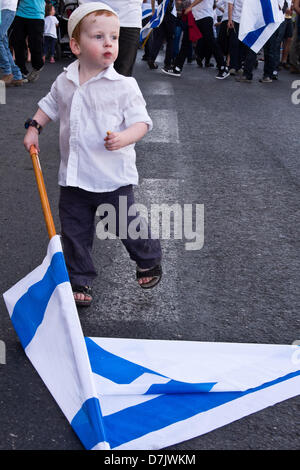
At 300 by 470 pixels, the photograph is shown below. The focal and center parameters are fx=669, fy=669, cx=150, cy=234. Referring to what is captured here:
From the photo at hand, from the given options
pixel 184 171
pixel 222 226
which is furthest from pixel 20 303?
pixel 184 171

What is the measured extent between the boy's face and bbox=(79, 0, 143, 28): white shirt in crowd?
2.77 metres

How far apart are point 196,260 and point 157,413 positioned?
1464 millimetres

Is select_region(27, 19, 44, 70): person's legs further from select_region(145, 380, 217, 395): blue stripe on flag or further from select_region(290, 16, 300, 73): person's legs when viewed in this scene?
select_region(145, 380, 217, 395): blue stripe on flag

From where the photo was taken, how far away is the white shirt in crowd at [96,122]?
270 centimetres

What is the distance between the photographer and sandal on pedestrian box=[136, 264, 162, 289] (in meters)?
3.04

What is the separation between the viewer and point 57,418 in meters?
2.13

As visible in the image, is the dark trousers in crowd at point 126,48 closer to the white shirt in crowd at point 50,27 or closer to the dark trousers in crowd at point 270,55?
the dark trousers in crowd at point 270,55

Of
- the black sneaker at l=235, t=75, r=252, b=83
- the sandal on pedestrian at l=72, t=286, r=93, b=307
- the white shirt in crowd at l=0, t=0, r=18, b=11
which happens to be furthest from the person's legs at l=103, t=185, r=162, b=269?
the black sneaker at l=235, t=75, r=252, b=83

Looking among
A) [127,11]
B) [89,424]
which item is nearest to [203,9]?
[127,11]

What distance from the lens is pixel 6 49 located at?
8.62 metres

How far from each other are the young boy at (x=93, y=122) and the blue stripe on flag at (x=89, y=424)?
0.92 m

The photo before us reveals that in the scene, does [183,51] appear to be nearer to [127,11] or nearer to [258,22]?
[258,22]

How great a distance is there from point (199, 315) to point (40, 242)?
113 centimetres
